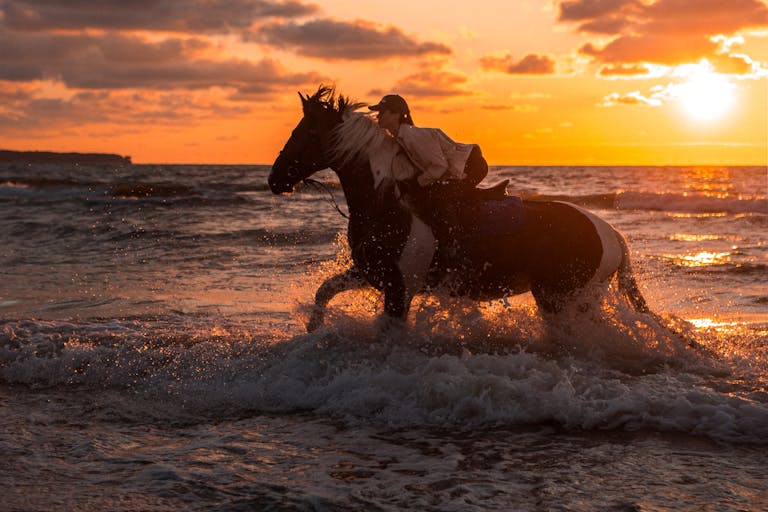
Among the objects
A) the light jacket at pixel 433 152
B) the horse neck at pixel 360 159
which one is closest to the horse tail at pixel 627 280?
the light jacket at pixel 433 152

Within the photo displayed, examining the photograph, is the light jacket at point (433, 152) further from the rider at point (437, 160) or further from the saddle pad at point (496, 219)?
the saddle pad at point (496, 219)

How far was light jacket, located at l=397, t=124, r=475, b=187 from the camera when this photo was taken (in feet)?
19.6

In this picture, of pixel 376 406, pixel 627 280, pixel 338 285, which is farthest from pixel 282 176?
pixel 627 280

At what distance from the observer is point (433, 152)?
5.99 meters

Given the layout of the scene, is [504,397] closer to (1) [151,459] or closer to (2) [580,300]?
(2) [580,300]

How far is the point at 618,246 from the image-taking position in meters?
6.66

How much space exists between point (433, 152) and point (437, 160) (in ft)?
0.23

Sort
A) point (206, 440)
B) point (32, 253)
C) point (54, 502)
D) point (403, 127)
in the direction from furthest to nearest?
point (32, 253) → point (403, 127) → point (206, 440) → point (54, 502)

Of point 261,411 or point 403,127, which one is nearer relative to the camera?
point 261,411

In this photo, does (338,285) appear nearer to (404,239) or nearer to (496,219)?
(404,239)

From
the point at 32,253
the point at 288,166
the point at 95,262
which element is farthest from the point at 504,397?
the point at 32,253

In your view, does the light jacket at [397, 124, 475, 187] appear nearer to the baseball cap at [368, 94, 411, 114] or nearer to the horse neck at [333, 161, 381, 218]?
the baseball cap at [368, 94, 411, 114]

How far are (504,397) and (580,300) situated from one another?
1.63m

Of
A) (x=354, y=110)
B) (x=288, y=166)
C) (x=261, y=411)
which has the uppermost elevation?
(x=354, y=110)
